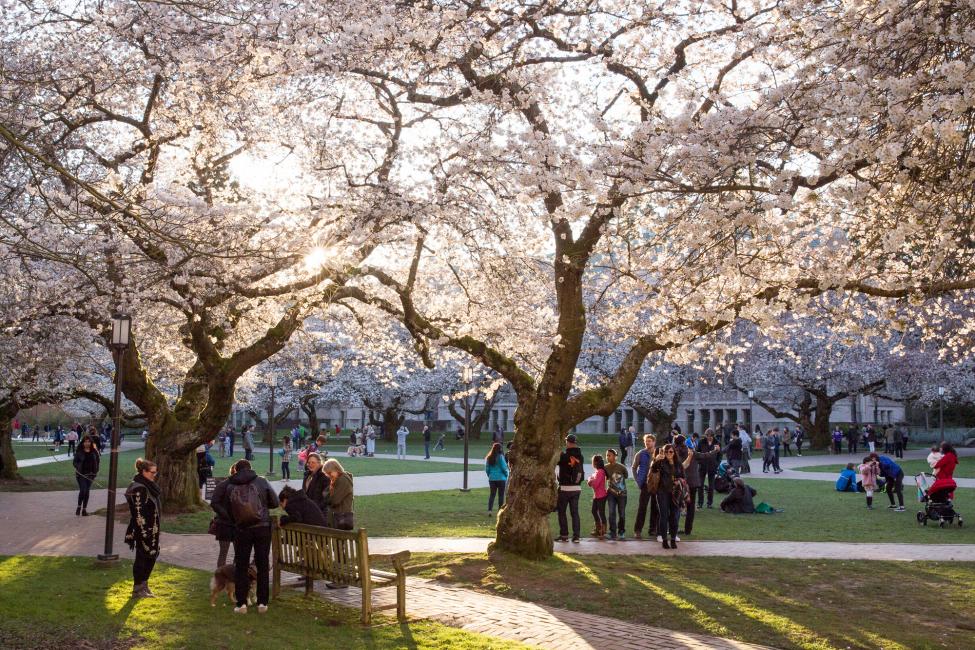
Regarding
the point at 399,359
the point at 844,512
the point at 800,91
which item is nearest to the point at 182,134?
the point at 399,359

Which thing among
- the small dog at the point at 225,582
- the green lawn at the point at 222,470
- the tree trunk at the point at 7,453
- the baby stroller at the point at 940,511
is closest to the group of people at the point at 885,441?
the green lawn at the point at 222,470

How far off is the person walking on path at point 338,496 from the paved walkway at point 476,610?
38.4 inches

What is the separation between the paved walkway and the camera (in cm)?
784

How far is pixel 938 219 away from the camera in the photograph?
26.7ft

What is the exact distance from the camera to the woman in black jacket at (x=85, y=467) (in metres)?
18.6

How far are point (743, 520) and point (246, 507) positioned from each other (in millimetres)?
11774

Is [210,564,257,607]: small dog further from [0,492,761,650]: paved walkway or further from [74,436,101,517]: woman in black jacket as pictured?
[74,436,101,517]: woman in black jacket

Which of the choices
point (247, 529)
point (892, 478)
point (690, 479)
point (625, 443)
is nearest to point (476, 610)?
point (247, 529)

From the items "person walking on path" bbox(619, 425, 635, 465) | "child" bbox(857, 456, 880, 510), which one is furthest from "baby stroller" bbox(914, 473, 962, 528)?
"person walking on path" bbox(619, 425, 635, 465)

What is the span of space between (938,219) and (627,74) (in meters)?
4.78

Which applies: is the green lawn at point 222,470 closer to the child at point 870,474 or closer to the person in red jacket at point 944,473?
the child at point 870,474

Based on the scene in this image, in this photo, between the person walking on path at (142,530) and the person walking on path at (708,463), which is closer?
the person walking on path at (142,530)

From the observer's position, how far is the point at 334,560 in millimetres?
8852

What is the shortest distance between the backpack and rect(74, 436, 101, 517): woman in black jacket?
11309 mm
